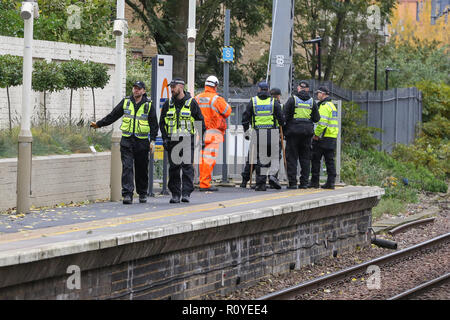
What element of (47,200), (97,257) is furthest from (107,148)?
(97,257)

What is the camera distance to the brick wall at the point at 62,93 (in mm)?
15578

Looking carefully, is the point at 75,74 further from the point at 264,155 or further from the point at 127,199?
the point at 264,155

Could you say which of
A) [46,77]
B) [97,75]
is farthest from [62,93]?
[46,77]

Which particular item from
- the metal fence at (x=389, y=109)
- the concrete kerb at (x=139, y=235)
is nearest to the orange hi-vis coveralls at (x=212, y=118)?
the concrete kerb at (x=139, y=235)

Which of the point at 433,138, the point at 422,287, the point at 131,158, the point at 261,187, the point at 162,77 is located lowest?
the point at 422,287

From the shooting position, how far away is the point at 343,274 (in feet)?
41.5

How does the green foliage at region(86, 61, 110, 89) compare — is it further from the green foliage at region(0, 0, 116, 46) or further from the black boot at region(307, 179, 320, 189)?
the black boot at region(307, 179, 320, 189)

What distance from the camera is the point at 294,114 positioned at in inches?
607

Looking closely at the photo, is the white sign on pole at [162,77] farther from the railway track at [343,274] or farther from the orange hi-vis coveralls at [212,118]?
the railway track at [343,274]

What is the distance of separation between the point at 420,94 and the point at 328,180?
1987 cm

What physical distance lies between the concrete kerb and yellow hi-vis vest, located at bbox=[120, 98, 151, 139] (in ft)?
7.82

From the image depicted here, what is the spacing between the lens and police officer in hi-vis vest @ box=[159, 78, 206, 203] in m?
13.2

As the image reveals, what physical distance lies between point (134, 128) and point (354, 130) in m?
16.3
